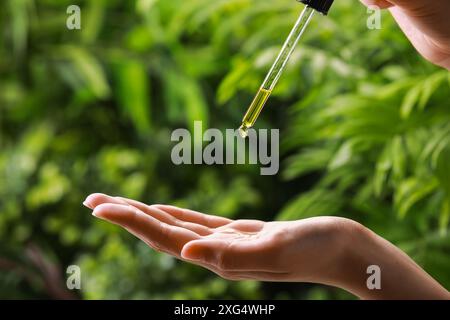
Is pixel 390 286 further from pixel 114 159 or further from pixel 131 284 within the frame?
pixel 114 159

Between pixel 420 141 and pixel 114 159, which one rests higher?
pixel 114 159

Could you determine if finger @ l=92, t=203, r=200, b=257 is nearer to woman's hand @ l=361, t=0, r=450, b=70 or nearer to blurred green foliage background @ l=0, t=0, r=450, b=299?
woman's hand @ l=361, t=0, r=450, b=70

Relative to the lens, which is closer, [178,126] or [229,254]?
[229,254]

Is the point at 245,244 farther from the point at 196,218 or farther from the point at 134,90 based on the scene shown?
the point at 134,90

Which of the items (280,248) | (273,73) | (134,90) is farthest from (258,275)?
(134,90)

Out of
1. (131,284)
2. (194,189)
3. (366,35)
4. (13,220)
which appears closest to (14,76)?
(13,220)

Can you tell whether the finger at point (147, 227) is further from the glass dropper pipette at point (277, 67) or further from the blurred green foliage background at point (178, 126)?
the blurred green foliage background at point (178, 126)

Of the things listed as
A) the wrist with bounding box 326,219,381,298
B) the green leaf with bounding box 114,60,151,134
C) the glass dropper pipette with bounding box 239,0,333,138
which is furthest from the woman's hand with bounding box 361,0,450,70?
the green leaf with bounding box 114,60,151,134
